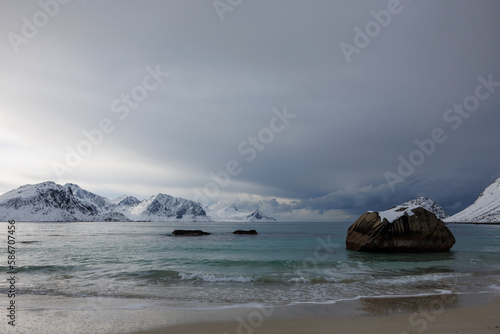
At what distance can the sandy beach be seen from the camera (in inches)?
297

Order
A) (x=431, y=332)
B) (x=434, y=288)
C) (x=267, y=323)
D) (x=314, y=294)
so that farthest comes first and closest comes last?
(x=434, y=288)
(x=314, y=294)
(x=267, y=323)
(x=431, y=332)

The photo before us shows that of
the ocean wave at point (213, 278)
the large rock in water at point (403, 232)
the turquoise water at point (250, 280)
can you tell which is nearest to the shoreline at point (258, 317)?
the turquoise water at point (250, 280)

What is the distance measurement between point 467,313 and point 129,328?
36.1ft

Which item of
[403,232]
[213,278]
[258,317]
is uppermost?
[403,232]

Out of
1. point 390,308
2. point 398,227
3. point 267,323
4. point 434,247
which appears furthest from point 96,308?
point 434,247

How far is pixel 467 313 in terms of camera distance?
30.3 ft

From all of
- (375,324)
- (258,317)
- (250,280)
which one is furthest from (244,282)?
(375,324)

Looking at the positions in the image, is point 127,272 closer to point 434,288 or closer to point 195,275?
point 195,275

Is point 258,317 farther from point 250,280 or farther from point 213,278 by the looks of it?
point 213,278

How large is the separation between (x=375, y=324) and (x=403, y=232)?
74.2 feet

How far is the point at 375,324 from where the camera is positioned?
26.4 ft

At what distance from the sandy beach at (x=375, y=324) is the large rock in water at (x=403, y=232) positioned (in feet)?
59.7

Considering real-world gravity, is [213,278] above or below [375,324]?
below

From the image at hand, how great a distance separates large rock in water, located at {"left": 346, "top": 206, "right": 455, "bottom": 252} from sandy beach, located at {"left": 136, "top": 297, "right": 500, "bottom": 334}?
716 inches
